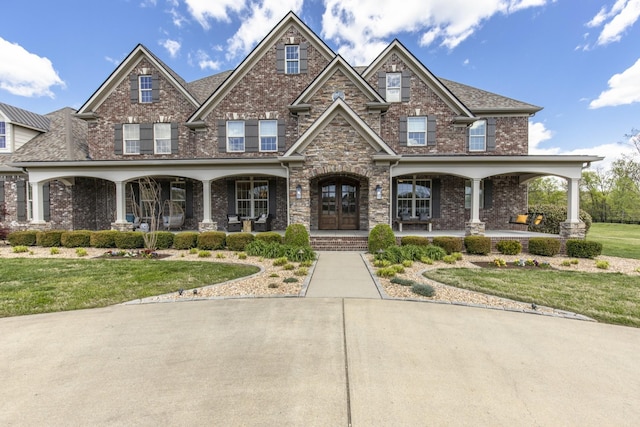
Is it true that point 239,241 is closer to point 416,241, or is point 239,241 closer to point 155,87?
point 416,241

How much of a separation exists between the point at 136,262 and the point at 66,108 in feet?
52.0

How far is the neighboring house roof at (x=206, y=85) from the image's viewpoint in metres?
16.9

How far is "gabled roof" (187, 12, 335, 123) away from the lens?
47.0ft

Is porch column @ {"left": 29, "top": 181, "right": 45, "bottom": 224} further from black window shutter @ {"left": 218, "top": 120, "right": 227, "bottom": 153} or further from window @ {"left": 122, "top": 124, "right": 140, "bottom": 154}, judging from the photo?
black window shutter @ {"left": 218, "top": 120, "right": 227, "bottom": 153}

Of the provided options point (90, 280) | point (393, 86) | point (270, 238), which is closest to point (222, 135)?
point (270, 238)

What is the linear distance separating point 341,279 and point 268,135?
1009 centimetres

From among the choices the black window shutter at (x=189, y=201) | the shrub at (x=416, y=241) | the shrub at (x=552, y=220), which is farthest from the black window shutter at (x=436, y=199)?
the black window shutter at (x=189, y=201)

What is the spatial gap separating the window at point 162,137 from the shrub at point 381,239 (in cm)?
1186

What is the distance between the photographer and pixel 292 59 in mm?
14672

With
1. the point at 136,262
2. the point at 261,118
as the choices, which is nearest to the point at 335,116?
the point at 261,118

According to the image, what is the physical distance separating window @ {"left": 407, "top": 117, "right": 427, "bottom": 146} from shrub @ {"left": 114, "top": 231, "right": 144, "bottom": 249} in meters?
13.1

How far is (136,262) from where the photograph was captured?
29.5 feet

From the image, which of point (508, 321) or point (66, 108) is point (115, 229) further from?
point (508, 321)

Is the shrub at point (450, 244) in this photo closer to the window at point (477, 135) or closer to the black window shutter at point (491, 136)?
the window at point (477, 135)
